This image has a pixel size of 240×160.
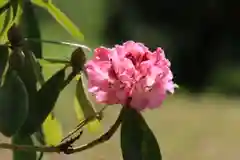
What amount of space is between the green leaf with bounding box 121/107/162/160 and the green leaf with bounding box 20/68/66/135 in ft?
0.22

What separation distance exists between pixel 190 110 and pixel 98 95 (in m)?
1.60

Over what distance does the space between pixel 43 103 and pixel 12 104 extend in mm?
41

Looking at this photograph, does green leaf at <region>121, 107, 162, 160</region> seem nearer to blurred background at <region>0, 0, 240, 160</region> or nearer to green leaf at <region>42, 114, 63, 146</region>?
green leaf at <region>42, 114, 63, 146</region>

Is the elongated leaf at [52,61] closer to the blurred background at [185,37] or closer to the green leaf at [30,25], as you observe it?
the green leaf at [30,25]

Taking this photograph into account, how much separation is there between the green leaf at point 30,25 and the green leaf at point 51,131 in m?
0.07

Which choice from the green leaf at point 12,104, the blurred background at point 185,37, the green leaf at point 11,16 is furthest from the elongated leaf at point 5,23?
the blurred background at point 185,37

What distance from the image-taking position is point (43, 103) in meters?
0.53

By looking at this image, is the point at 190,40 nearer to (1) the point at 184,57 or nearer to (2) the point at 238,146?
(1) the point at 184,57

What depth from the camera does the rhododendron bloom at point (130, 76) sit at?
51 cm

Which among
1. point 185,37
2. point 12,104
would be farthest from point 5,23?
point 185,37

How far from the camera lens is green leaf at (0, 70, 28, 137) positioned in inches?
19.2

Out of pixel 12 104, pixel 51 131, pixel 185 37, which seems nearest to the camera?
pixel 12 104

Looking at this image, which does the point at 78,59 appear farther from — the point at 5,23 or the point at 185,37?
the point at 185,37

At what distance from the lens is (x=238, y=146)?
1715 millimetres
